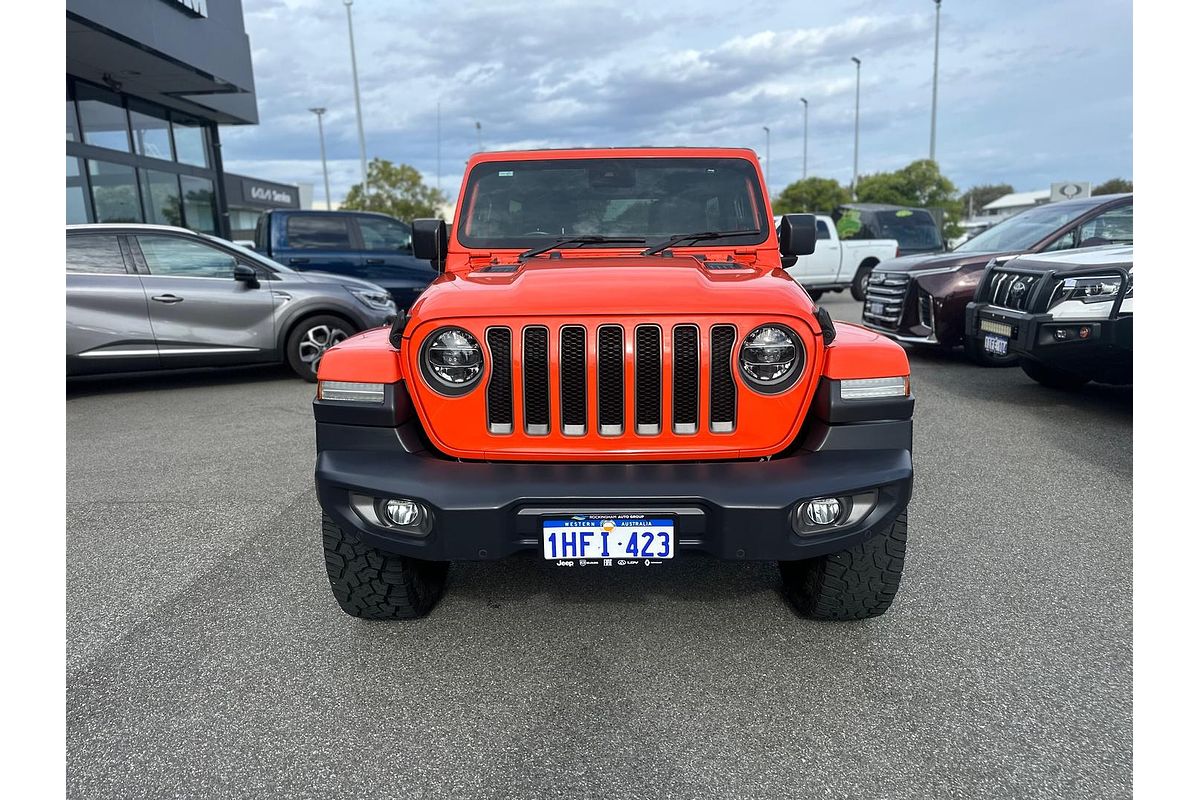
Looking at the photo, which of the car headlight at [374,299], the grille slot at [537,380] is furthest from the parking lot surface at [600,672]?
the car headlight at [374,299]

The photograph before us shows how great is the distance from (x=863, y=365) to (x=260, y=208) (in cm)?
4370

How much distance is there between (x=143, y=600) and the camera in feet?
11.0

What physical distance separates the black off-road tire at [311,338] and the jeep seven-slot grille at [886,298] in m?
5.87

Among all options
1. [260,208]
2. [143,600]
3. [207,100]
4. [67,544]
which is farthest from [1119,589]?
[260,208]

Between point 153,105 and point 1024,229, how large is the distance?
1603 centimetres

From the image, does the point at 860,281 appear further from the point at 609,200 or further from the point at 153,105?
the point at 153,105

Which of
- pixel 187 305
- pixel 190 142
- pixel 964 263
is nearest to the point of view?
pixel 187 305

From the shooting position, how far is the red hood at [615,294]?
262 cm

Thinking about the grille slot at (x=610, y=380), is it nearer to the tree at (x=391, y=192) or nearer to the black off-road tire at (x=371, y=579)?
the black off-road tire at (x=371, y=579)

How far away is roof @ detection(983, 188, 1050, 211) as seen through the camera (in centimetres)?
8356

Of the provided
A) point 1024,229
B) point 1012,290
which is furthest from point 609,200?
point 1024,229

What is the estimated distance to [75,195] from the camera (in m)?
13.6
